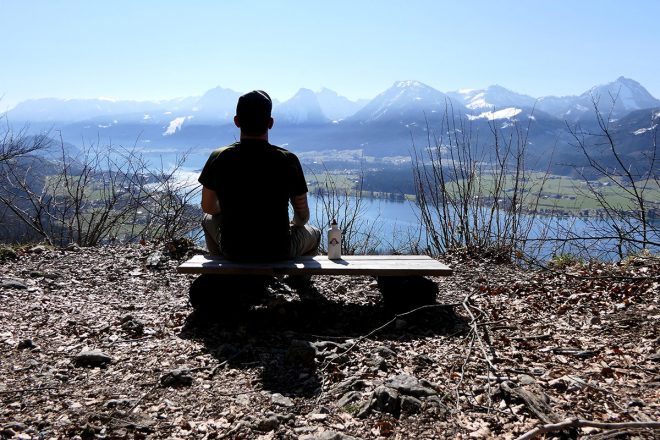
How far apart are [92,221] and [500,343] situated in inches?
344

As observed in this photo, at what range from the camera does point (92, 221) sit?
10.1m

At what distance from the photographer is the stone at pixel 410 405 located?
2645 millimetres

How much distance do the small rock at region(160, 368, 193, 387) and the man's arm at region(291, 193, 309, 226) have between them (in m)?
1.66

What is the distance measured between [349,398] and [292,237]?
190 cm

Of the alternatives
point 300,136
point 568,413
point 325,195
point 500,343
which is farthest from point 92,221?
point 300,136

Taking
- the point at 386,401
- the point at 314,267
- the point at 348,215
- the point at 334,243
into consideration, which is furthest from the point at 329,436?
the point at 348,215

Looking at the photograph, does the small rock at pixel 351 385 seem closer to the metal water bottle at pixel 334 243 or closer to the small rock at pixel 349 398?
the small rock at pixel 349 398

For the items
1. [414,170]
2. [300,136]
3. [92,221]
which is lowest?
[92,221]

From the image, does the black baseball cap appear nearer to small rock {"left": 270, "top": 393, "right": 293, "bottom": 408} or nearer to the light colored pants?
the light colored pants

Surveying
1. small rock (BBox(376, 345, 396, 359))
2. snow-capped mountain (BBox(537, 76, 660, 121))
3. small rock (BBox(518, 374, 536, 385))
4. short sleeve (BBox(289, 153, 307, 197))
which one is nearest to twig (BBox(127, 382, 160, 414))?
small rock (BBox(376, 345, 396, 359))

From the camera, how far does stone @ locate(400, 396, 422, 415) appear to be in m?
2.64

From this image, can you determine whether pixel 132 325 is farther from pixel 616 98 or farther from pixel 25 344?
pixel 616 98

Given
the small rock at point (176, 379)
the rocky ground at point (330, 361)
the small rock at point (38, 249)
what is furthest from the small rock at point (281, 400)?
the small rock at point (38, 249)

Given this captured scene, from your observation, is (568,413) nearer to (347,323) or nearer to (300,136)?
(347,323)
